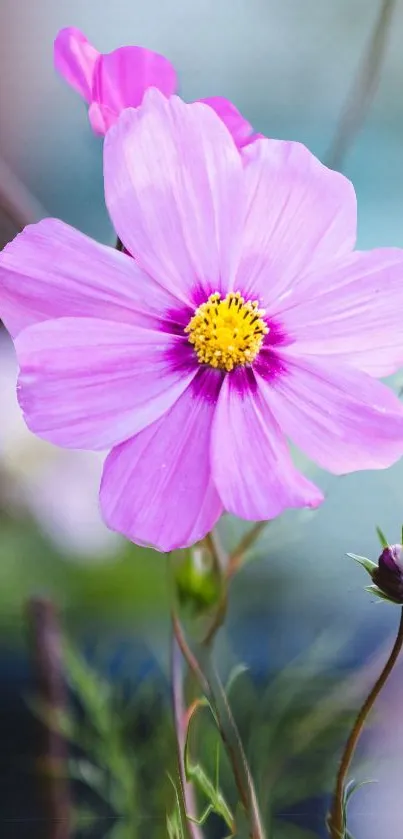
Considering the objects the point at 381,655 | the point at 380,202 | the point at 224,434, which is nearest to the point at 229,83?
the point at 380,202

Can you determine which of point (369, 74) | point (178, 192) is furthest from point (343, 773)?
point (369, 74)

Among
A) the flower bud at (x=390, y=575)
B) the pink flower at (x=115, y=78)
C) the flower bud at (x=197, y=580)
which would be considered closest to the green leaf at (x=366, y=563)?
the flower bud at (x=390, y=575)

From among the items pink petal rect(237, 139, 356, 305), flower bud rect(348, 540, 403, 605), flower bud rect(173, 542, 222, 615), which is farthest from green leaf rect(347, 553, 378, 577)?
pink petal rect(237, 139, 356, 305)

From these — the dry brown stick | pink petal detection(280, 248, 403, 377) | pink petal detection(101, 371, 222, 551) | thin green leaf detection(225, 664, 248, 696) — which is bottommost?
the dry brown stick

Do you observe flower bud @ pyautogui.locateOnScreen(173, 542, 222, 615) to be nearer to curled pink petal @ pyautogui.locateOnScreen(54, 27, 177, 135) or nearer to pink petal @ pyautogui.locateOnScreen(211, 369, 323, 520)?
pink petal @ pyautogui.locateOnScreen(211, 369, 323, 520)

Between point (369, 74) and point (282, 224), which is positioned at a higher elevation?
point (369, 74)

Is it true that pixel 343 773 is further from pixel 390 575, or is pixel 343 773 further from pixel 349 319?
pixel 349 319

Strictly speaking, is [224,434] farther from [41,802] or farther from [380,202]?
[41,802]
